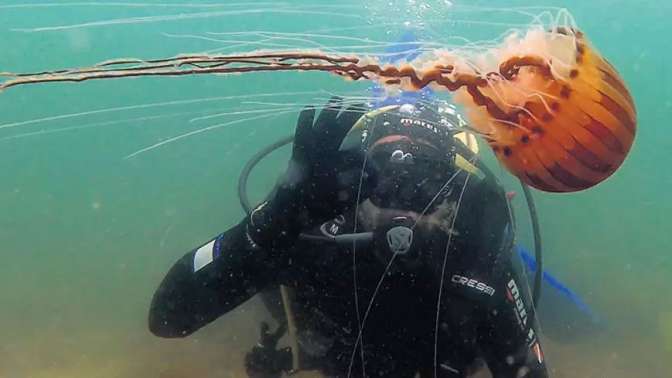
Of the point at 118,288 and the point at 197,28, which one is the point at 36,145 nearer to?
the point at 197,28

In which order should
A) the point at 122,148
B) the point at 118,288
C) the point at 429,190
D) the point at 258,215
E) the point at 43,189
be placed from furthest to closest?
the point at 122,148 → the point at 43,189 → the point at 118,288 → the point at 258,215 → the point at 429,190

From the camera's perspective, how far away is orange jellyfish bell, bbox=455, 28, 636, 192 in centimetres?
183

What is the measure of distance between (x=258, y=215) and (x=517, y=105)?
5.70 ft

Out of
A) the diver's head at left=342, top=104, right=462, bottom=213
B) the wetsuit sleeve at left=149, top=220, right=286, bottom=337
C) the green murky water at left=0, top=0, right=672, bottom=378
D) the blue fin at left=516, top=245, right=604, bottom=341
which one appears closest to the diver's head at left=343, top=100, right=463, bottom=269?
the diver's head at left=342, top=104, right=462, bottom=213

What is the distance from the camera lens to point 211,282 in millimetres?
3682

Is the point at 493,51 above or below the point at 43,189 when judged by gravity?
above

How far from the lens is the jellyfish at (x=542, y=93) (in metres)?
1.82

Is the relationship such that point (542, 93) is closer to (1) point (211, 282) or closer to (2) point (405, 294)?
(2) point (405, 294)

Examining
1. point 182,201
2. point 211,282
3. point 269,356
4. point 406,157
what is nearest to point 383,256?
point 406,157

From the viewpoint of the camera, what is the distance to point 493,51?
1.93 meters

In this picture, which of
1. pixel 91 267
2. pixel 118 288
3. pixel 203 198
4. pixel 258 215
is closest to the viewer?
pixel 258 215

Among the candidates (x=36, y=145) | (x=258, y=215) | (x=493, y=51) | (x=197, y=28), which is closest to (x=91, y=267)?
(x=258, y=215)

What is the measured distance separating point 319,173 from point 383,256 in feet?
1.81

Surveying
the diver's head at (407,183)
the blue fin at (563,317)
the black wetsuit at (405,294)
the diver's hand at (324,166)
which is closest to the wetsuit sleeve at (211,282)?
the black wetsuit at (405,294)
